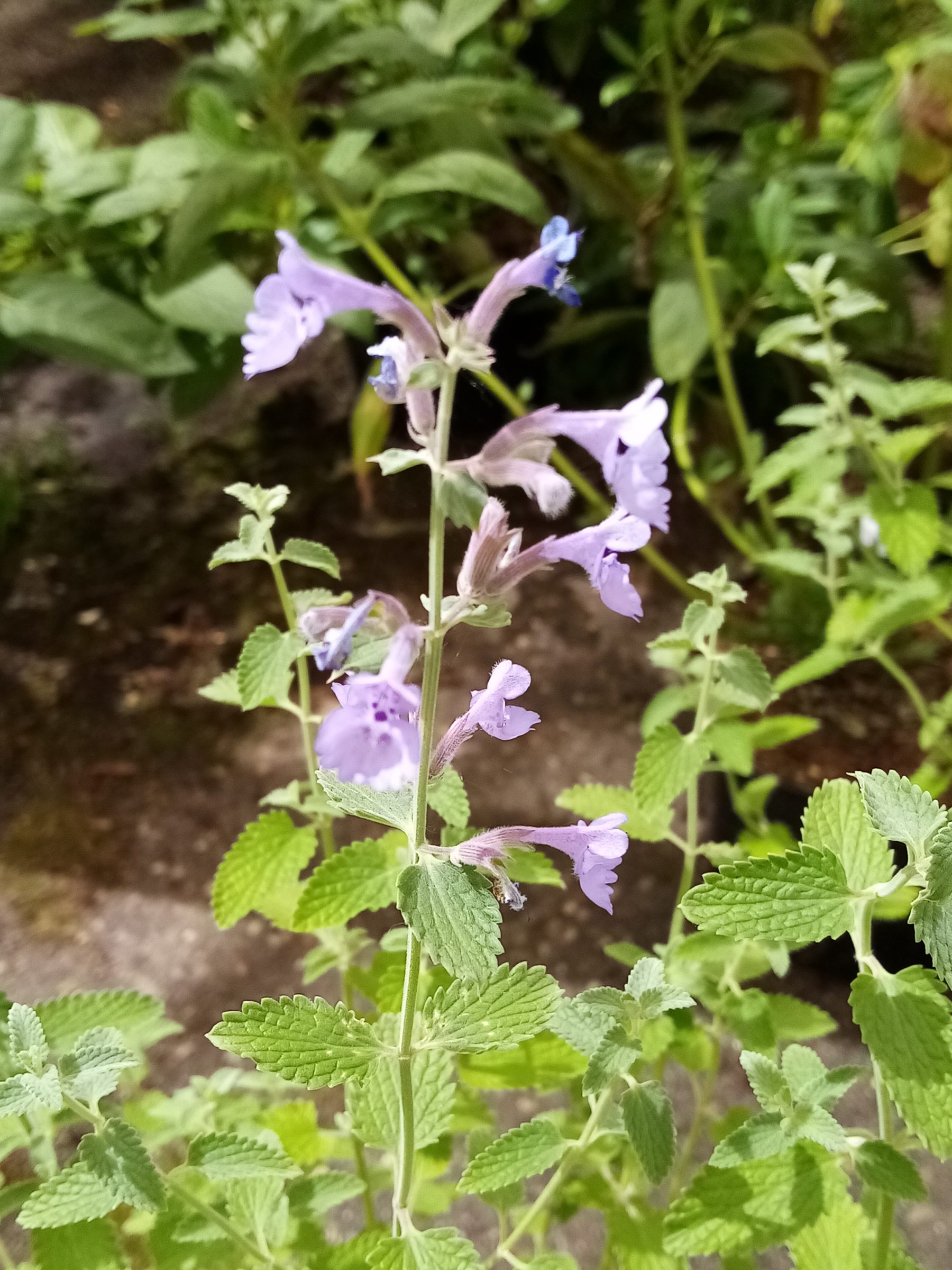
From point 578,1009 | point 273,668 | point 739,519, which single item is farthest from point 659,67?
point 578,1009

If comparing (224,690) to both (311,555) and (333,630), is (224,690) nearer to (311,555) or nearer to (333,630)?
(311,555)

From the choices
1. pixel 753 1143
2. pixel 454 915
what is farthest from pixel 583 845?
pixel 753 1143

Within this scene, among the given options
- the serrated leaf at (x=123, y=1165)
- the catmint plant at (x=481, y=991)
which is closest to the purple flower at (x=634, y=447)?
the catmint plant at (x=481, y=991)

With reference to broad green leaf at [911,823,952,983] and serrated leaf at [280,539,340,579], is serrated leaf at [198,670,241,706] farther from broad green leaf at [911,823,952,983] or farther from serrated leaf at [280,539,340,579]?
broad green leaf at [911,823,952,983]

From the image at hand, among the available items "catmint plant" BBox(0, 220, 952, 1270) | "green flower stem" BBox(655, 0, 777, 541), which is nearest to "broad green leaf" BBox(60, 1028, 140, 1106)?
"catmint plant" BBox(0, 220, 952, 1270)

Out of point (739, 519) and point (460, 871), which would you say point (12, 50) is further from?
point (460, 871)

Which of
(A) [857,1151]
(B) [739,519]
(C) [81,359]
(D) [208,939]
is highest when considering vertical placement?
(C) [81,359]
